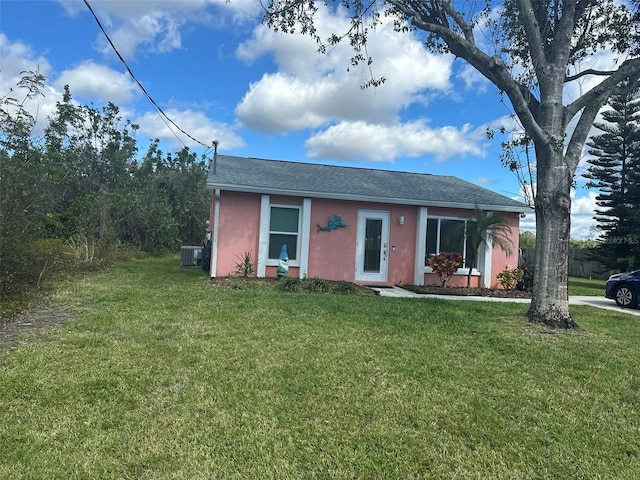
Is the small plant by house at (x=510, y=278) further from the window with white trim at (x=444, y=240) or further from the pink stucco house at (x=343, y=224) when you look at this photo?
the window with white trim at (x=444, y=240)

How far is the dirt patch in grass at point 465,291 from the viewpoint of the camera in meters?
10.7

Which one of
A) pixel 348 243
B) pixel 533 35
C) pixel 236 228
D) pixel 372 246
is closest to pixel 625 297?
pixel 372 246

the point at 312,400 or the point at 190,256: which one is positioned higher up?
the point at 190,256

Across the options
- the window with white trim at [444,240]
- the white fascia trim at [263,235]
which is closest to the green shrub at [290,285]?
the white fascia trim at [263,235]

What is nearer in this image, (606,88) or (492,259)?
Result: (606,88)

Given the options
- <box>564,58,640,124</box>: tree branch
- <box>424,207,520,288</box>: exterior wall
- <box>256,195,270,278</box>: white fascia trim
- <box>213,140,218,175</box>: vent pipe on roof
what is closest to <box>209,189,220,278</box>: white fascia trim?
<box>256,195,270,278</box>: white fascia trim

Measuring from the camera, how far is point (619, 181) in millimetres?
21266

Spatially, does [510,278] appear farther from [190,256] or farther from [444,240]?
[190,256]

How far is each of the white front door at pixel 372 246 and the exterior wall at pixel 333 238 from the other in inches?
4.9

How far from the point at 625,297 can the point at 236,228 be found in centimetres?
991

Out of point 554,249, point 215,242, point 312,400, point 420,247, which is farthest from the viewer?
point 420,247

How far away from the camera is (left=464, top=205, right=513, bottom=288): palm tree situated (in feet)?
36.7

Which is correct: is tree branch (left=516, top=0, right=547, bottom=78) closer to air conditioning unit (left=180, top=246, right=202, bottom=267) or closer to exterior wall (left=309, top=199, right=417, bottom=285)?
exterior wall (left=309, top=199, right=417, bottom=285)

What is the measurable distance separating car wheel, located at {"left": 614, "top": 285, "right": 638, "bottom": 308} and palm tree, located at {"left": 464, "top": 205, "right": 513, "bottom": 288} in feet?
8.90
